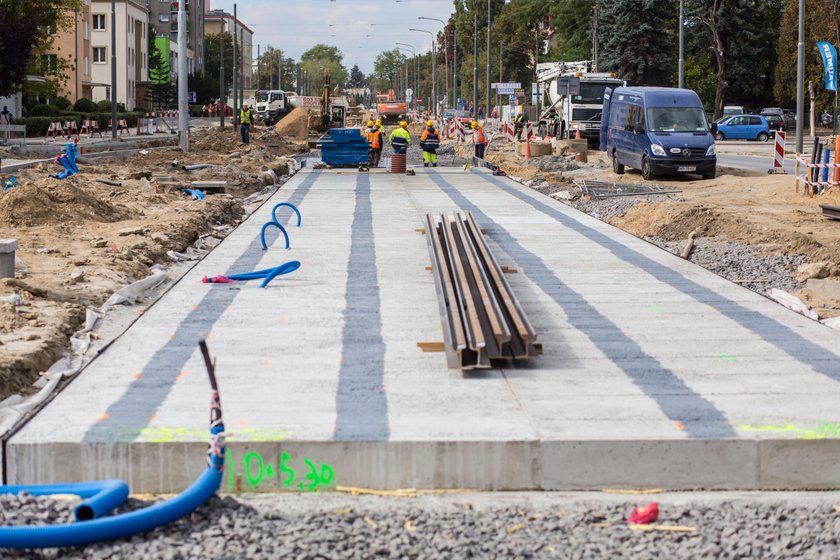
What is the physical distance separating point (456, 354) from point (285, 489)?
2569mm

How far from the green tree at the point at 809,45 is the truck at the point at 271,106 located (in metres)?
33.9

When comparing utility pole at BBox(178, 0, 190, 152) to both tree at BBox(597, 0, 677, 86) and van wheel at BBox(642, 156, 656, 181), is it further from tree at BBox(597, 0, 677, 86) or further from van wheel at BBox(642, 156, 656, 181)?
tree at BBox(597, 0, 677, 86)

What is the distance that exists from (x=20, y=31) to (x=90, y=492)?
44.5m

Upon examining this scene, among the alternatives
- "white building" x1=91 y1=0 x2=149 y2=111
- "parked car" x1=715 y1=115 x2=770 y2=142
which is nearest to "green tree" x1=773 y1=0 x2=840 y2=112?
"parked car" x1=715 y1=115 x2=770 y2=142

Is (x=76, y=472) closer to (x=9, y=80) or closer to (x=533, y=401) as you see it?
(x=533, y=401)

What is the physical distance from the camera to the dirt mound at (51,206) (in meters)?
18.0

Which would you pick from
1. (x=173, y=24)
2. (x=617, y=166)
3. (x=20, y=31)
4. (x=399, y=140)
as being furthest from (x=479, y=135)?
(x=173, y=24)

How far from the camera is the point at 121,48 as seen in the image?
9875 cm

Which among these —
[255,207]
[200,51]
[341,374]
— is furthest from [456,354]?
[200,51]

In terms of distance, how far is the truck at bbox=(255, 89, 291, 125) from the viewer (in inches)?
3317

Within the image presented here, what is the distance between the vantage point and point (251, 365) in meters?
8.88

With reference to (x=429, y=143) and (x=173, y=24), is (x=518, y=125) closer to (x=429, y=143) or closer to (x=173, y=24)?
(x=429, y=143)

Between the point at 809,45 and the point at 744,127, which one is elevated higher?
the point at 809,45

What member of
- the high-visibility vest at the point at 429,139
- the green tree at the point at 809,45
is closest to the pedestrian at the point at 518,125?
the high-visibility vest at the point at 429,139
